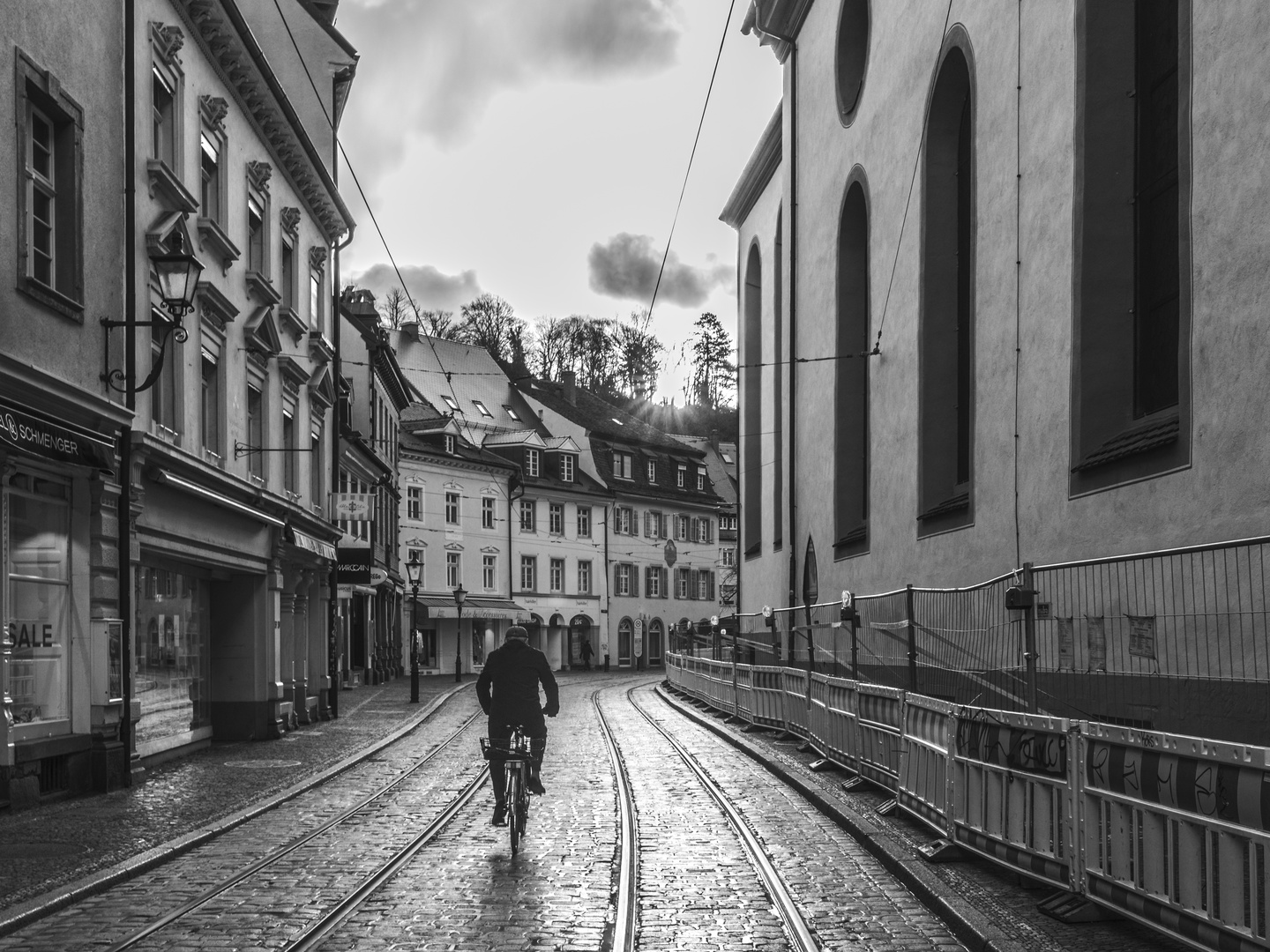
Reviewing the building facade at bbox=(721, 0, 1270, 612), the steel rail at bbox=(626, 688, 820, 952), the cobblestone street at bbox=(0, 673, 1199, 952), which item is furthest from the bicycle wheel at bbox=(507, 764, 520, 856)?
the building facade at bbox=(721, 0, 1270, 612)

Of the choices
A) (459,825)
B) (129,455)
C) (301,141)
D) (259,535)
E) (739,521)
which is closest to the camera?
(459,825)

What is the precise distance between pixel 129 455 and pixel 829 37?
19.5 m

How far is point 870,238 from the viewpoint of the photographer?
2753 centimetres

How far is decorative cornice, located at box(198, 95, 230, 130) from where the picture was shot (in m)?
21.1

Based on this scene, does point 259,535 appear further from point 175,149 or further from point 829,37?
point 829,37

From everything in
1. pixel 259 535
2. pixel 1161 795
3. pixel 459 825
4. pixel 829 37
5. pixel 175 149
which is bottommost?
pixel 459 825

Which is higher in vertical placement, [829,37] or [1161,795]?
[829,37]

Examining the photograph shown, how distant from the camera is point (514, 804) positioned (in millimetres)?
11195

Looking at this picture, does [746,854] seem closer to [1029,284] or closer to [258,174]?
[1029,284]

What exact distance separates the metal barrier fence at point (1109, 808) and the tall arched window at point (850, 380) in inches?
715

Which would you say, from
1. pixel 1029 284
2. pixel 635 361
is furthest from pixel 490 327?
pixel 1029 284

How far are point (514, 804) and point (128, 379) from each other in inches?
323

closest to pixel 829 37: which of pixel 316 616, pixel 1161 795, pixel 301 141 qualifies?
pixel 301 141

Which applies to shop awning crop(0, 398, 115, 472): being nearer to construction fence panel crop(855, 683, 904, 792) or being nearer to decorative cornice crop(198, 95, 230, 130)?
decorative cornice crop(198, 95, 230, 130)
